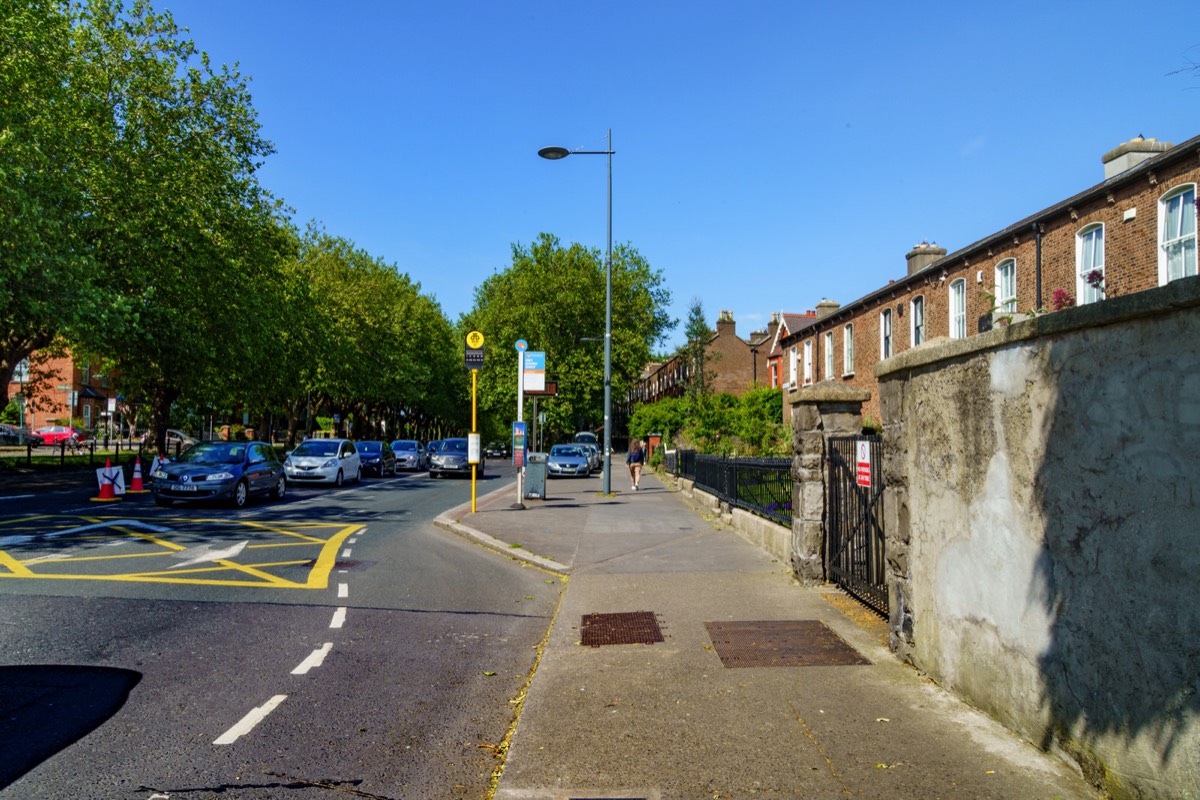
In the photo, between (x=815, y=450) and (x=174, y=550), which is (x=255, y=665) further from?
(x=174, y=550)

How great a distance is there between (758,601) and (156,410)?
33.0m

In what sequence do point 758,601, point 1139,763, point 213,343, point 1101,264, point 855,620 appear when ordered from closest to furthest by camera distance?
1. point 1139,763
2. point 855,620
3. point 758,601
4. point 1101,264
5. point 213,343

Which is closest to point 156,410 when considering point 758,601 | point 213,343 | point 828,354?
point 213,343

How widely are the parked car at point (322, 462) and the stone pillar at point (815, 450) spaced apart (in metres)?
19.9

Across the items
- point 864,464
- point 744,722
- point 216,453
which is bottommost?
point 744,722

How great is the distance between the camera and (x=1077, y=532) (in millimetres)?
3838

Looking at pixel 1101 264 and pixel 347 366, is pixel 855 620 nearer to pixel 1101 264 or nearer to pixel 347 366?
pixel 1101 264

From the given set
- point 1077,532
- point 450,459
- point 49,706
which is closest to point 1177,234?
point 1077,532

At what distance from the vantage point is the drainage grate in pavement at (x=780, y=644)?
586 centimetres

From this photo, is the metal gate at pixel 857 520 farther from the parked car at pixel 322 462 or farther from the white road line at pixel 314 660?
the parked car at pixel 322 462

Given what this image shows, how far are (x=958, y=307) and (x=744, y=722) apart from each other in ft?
76.9

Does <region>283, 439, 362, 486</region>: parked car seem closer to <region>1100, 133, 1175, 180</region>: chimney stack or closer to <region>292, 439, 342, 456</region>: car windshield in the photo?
<region>292, 439, 342, 456</region>: car windshield

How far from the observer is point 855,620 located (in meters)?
7.17

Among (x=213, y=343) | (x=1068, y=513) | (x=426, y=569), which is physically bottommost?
(x=426, y=569)
